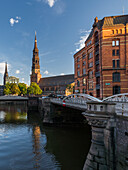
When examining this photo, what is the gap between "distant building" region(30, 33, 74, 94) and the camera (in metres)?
142

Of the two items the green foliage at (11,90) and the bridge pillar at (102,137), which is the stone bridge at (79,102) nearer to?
the bridge pillar at (102,137)

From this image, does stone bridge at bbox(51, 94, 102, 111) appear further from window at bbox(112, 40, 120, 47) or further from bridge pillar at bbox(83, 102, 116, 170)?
window at bbox(112, 40, 120, 47)

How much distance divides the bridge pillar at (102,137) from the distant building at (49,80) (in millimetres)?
127193

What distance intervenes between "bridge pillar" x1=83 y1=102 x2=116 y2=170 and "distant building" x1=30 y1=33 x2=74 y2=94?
127 meters

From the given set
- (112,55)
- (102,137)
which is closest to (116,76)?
(112,55)

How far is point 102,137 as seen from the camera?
880 centimetres

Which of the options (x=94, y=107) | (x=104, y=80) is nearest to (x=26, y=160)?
(x=94, y=107)

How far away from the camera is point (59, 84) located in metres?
145

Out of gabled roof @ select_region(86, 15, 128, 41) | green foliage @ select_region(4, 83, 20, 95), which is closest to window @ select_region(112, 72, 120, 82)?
gabled roof @ select_region(86, 15, 128, 41)

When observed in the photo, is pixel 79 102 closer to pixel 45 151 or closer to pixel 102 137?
pixel 45 151

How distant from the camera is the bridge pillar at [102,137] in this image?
838 cm

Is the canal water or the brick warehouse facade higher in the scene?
the brick warehouse facade

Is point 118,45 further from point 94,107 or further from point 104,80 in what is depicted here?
point 94,107

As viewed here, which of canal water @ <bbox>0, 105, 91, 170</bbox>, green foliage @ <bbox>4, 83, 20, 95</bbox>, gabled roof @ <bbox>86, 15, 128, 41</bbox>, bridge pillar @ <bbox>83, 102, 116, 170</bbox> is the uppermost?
gabled roof @ <bbox>86, 15, 128, 41</bbox>
